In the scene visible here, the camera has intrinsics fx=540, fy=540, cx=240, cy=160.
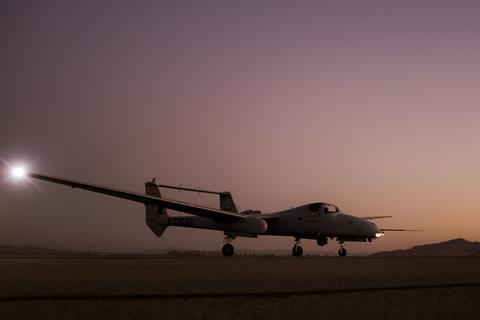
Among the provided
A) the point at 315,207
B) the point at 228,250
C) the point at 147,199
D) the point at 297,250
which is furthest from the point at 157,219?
the point at 147,199

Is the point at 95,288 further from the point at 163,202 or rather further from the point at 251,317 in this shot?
the point at 163,202

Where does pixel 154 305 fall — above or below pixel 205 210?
below

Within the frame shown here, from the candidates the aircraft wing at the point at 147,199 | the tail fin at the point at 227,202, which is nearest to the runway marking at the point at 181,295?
the aircraft wing at the point at 147,199

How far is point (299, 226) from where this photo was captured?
1068 inches

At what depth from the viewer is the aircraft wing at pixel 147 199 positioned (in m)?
18.0

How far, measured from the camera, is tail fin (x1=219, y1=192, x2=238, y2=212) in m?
34.5

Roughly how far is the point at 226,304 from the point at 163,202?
743 inches

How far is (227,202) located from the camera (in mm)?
34750

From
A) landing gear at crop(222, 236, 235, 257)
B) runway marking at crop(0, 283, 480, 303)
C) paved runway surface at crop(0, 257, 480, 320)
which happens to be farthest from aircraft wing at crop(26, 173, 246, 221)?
runway marking at crop(0, 283, 480, 303)

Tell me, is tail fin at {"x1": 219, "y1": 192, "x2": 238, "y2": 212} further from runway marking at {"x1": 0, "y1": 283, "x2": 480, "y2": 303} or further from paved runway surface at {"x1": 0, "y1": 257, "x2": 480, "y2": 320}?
runway marking at {"x1": 0, "y1": 283, "x2": 480, "y2": 303}

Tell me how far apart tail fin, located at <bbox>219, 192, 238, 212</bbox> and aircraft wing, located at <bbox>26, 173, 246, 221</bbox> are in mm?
7150

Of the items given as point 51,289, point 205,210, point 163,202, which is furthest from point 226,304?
point 205,210

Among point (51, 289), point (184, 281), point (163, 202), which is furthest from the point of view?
point (163, 202)

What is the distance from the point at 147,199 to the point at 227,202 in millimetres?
13697
